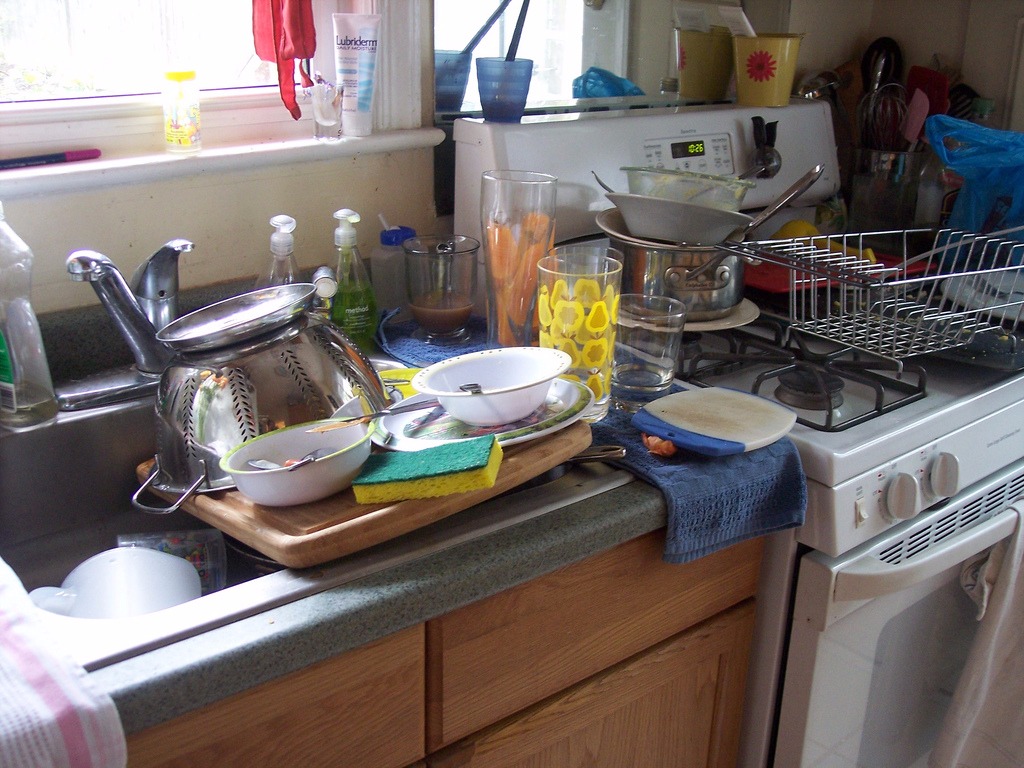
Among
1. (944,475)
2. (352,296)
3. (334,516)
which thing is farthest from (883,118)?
(334,516)

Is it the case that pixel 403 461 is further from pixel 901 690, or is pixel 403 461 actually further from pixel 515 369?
pixel 901 690

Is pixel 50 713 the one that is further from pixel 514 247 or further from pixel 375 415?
pixel 514 247

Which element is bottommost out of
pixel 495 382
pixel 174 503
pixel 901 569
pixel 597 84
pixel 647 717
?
pixel 647 717

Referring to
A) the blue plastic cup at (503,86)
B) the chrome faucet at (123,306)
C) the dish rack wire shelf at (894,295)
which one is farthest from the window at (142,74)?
the dish rack wire shelf at (894,295)

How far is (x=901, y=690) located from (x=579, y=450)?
71 cm

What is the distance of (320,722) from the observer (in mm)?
819

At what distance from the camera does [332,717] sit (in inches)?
32.5

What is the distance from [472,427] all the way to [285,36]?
0.59 m

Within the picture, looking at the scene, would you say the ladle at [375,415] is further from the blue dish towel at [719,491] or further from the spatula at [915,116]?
the spatula at [915,116]

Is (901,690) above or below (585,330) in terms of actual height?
below

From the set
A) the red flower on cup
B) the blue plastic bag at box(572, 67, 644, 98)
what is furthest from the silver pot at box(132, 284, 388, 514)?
the red flower on cup

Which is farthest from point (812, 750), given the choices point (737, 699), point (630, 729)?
point (630, 729)

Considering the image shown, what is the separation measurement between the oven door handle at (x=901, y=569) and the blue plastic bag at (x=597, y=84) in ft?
3.06

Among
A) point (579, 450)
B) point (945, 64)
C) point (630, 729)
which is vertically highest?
point (945, 64)
